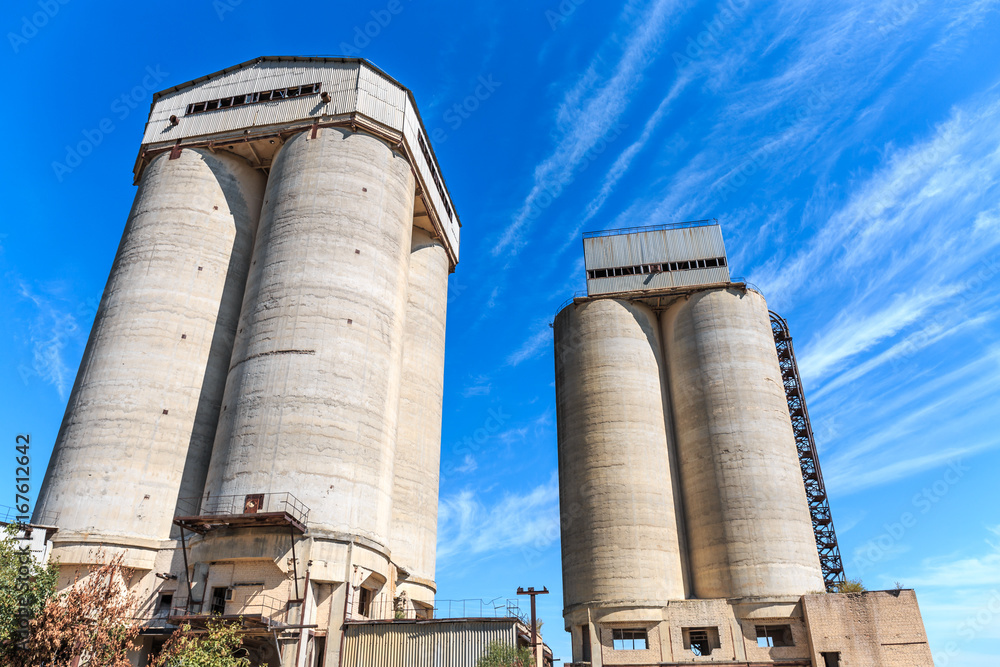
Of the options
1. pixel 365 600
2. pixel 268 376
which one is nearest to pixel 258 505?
pixel 268 376

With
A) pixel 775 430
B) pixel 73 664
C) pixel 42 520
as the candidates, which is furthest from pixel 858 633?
pixel 42 520

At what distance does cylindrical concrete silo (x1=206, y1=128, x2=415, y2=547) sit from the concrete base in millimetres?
17293

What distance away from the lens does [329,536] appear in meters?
31.7

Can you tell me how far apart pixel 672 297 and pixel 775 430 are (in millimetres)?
13102

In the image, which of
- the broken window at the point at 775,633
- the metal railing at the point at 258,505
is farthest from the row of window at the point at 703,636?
the metal railing at the point at 258,505

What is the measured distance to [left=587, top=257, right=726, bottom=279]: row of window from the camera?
184ft

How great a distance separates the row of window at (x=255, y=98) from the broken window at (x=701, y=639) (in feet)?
138

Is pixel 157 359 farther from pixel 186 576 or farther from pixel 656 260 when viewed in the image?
pixel 656 260

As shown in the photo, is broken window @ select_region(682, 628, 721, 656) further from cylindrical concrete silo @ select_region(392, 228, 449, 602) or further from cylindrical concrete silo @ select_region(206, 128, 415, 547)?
cylindrical concrete silo @ select_region(206, 128, 415, 547)

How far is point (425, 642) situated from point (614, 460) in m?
22.4

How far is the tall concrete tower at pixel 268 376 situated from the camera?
103ft

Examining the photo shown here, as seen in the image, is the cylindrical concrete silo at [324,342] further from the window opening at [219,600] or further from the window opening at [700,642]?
the window opening at [700,642]

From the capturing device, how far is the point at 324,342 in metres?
36.5

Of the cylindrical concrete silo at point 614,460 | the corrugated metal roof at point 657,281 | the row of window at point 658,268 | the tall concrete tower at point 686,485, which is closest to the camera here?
the tall concrete tower at point 686,485
